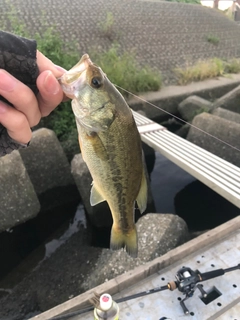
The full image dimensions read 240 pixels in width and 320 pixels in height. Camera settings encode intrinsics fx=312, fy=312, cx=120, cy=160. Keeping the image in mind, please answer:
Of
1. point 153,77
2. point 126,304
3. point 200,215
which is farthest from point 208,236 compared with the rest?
point 153,77

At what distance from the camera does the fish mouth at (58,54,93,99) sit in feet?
5.26

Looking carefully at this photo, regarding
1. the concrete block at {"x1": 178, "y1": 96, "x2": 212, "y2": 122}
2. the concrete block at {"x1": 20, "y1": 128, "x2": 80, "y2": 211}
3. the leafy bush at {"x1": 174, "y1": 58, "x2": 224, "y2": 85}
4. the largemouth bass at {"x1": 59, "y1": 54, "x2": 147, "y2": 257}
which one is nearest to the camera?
the largemouth bass at {"x1": 59, "y1": 54, "x2": 147, "y2": 257}

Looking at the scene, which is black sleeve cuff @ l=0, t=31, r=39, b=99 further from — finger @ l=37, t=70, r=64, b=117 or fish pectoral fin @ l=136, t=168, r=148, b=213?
fish pectoral fin @ l=136, t=168, r=148, b=213

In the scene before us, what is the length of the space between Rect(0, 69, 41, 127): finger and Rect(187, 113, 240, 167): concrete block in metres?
4.64

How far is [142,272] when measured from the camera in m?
3.05

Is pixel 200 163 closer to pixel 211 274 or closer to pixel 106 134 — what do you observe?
pixel 211 274

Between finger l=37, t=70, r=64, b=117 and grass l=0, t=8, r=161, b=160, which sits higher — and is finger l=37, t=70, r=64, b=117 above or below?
above

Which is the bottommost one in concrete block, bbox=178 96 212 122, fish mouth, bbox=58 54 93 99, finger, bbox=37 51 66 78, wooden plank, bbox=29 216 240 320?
concrete block, bbox=178 96 212 122

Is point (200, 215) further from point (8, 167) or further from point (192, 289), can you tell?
point (8, 167)

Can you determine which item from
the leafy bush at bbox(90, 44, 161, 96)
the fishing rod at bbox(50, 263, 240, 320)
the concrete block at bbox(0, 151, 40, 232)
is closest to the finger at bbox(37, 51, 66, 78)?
the fishing rod at bbox(50, 263, 240, 320)

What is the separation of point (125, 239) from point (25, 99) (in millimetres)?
1300

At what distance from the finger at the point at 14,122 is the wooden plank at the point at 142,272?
5.94 feet

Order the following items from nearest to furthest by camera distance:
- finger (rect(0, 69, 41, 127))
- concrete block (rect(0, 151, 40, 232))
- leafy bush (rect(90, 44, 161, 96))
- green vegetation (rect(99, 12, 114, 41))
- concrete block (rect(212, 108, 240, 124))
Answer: finger (rect(0, 69, 41, 127)), concrete block (rect(0, 151, 40, 232)), concrete block (rect(212, 108, 240, 124)), leafy bush (rect(90, 44, 161, 96)), green vegetation (rect(99, 12, 114, 41))

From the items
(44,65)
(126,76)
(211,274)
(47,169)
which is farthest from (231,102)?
(44,65)
